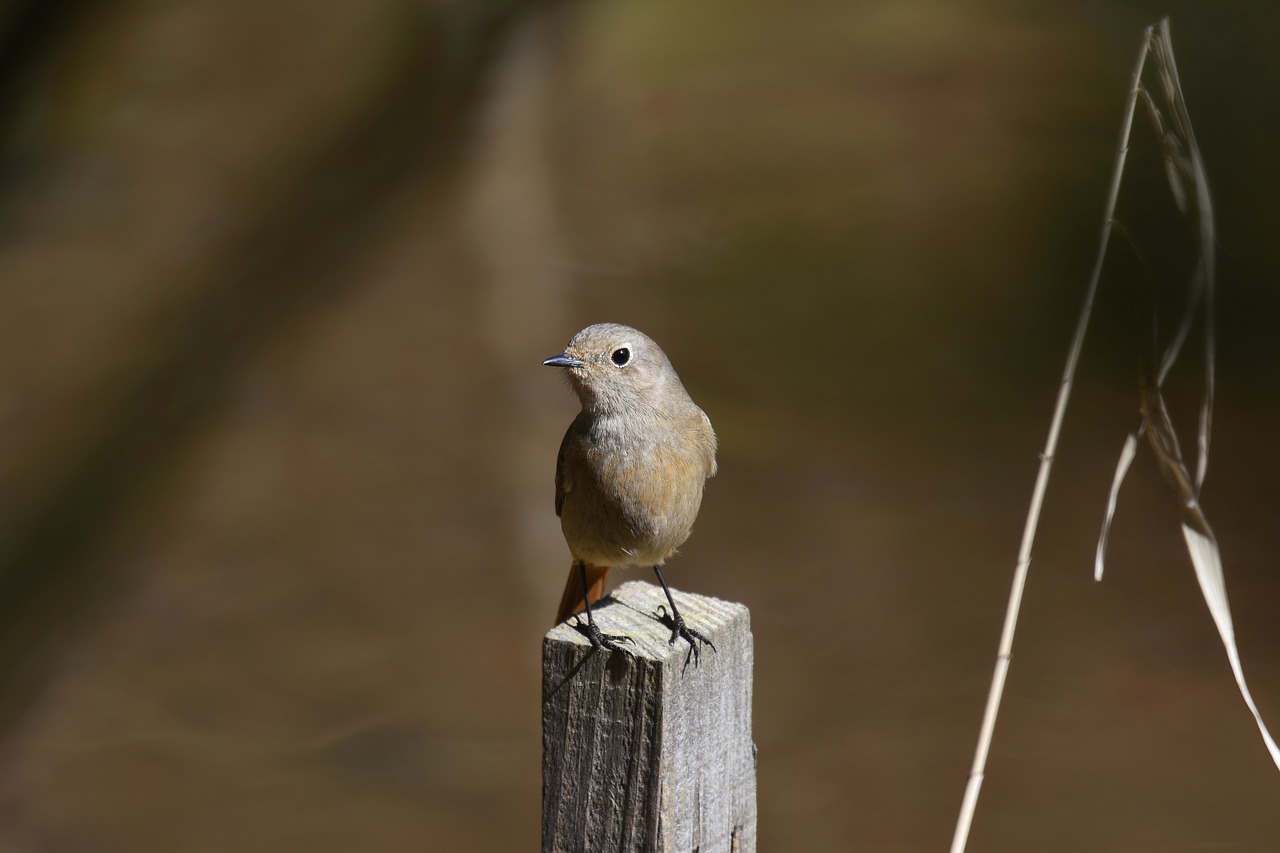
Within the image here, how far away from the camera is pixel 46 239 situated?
6.85 meters

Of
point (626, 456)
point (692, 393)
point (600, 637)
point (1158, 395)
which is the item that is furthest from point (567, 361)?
point (692, 393)

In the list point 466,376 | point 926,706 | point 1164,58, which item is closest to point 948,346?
point 926,706

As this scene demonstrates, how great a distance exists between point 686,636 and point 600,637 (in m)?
0.13

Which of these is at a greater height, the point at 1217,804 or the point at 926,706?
the point at 926,706

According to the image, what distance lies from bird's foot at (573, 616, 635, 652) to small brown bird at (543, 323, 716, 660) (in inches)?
28.2

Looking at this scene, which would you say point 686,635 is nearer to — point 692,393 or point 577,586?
point 577,586

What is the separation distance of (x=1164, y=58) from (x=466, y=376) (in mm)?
5935

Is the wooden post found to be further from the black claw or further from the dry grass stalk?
the dry grass stalk

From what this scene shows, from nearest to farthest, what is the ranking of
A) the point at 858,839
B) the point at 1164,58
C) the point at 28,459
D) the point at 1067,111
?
the point at 1164,58 < the point at 858,839 < the point at 28,459 < the point at 1067,111

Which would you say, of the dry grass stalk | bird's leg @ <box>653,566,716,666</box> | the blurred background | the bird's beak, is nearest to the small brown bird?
the bird's beak

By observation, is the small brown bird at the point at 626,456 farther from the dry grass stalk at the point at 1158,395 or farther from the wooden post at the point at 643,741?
the dry grass stalk at the point at 1158,395

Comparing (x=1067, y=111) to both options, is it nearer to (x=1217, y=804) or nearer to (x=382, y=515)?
(x=1217, y=804)

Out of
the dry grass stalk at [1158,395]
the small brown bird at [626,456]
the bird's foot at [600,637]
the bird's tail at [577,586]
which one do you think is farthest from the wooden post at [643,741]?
the bird's tail at [577,586]

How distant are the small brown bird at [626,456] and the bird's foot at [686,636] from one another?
0.70 meters
